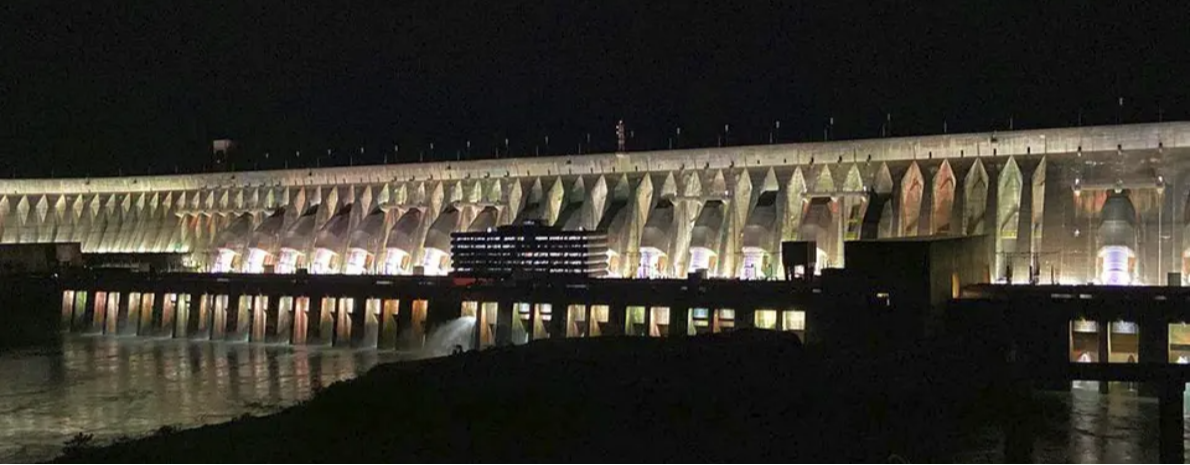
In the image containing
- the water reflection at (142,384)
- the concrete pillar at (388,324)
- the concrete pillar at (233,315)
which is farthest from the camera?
the concrete pillar at (233,315)

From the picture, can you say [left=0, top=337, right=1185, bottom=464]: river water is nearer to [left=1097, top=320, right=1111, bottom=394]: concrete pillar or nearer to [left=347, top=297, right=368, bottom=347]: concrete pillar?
[left=1097, top=320, right=1111, bottom=394]: concrete pillar

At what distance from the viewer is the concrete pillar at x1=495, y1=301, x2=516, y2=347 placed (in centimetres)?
5330

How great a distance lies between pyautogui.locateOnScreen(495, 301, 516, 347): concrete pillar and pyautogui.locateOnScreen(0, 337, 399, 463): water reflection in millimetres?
5339

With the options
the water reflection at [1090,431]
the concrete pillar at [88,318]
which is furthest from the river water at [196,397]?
the concrete pillar at [88,318]

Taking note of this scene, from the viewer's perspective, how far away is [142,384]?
46.2 m

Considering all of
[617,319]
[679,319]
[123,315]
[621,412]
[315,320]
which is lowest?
[621,412]

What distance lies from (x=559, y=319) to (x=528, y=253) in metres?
6.65

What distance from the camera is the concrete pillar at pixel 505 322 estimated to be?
175 ft

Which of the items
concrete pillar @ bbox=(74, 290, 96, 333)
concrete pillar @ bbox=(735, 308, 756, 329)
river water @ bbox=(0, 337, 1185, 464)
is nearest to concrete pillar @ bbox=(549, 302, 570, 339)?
river water @ bbox=(0, 337, 1185, 464)

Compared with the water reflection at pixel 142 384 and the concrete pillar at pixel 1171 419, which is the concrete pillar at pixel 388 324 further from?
the concrete pillar at pixel 1171 419

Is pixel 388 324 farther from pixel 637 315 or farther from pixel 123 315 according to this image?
pixel 123 315

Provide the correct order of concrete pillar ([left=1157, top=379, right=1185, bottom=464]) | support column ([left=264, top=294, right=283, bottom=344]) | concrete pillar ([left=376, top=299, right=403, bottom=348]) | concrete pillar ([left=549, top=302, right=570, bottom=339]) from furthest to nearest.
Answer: support column ([left=264, top=294, right=283, bottom=344]) < concrete pillar ([left=376, top=299, right=403, bottom=348]) < concrete pillar ([left=549, top=302, right=570, bottom=339]) < concrete pillar ([left=1157, top=379, right=1185, bottom=464])

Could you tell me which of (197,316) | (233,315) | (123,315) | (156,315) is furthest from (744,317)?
(123,315)

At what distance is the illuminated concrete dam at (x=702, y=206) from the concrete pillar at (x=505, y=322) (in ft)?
46.2
